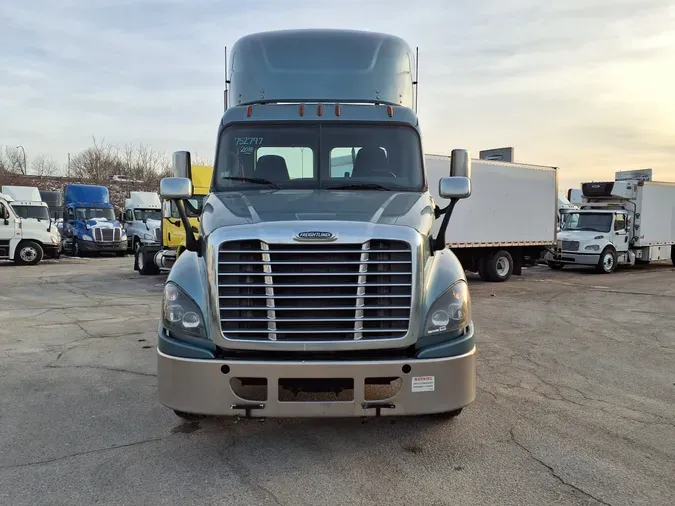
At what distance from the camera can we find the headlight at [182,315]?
3.79 metres

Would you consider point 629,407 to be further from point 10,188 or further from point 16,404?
point 10,188

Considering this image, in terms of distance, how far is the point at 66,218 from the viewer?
2728 centimetres

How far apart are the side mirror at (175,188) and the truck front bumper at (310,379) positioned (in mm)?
1599

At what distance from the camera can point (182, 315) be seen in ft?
12.5

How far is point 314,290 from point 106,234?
24.1m

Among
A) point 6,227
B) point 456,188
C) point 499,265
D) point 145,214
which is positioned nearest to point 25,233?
point 6,227

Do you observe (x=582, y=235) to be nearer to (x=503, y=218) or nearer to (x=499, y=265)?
(x=499, y=265)

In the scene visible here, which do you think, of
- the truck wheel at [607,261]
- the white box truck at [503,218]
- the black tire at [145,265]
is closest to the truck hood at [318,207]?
the white box truck at [503,218]

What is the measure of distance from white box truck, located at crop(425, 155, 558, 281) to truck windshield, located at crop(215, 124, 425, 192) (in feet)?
27.6

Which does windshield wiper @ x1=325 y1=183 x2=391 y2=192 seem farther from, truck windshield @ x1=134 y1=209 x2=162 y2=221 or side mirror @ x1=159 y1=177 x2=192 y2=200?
truck windshield @ x1=134 y1=209 x2=162 y2=221

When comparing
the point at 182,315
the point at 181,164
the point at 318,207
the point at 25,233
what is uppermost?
the point at 181,164

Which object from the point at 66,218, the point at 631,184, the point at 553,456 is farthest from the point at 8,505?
the point at 66,218

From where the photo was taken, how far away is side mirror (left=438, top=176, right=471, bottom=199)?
4.65 metres

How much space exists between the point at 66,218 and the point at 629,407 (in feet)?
90.6
